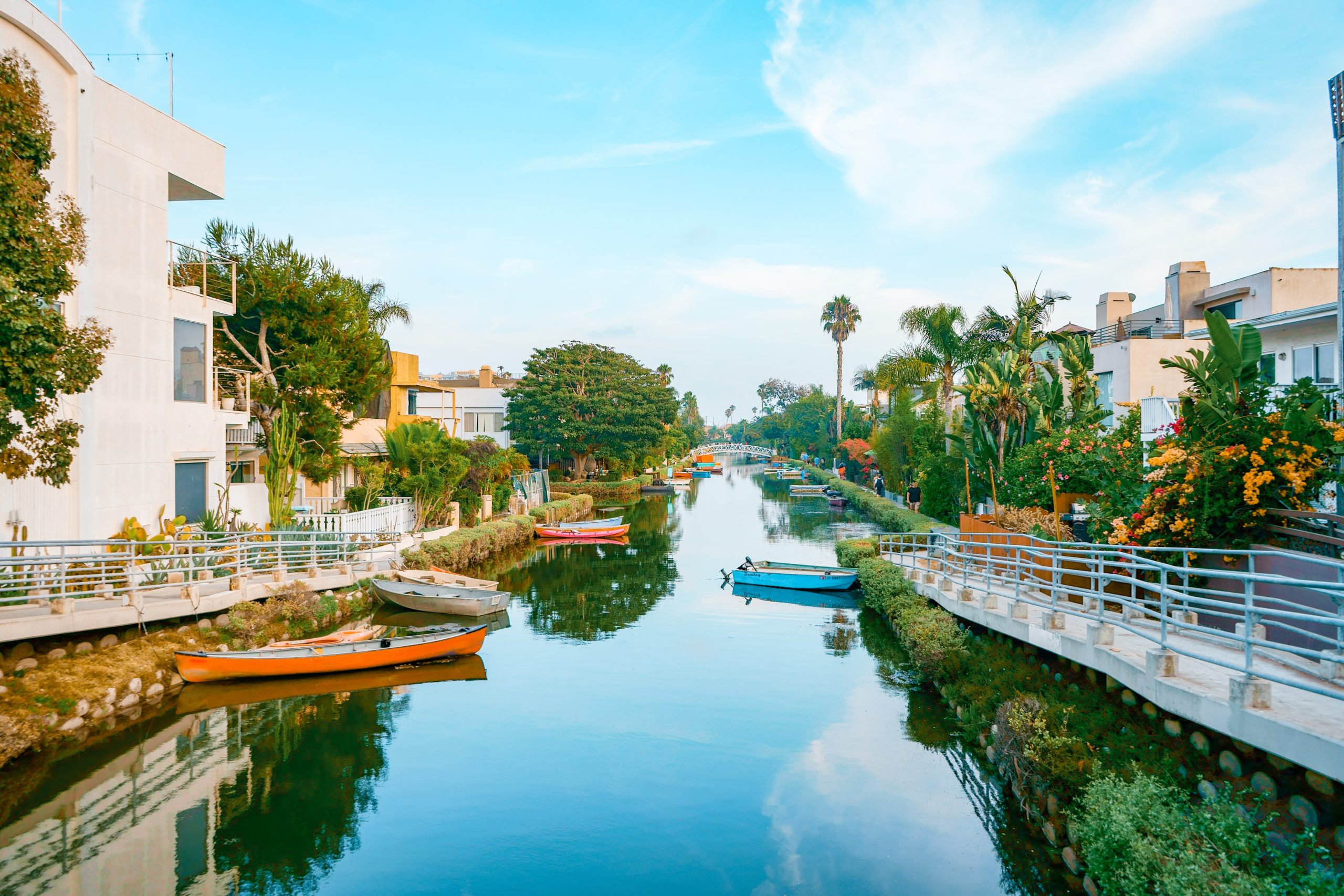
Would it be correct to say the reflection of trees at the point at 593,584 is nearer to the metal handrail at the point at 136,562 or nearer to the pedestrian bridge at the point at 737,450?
the metal handrail at the point at 136,562

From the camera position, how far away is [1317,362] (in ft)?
68.7

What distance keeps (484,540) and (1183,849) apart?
105 ft

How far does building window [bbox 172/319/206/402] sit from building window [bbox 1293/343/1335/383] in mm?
28814

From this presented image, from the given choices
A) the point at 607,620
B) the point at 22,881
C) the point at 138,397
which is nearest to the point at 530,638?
the point at 607,620

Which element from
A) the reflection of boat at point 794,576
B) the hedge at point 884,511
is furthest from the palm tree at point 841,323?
the reflection of boat at point 794,576

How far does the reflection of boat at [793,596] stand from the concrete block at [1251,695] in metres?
21.4

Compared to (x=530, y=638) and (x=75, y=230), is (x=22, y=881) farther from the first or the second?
(x=530, y=638)

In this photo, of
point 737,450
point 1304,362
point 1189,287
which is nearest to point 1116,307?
point 1189,287

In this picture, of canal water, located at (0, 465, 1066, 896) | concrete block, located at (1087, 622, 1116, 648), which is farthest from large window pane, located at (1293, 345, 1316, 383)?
concrete block, located at (1087, 622, 1116, 648)

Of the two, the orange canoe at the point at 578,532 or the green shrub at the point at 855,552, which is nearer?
the green shrub at the point at 855,552

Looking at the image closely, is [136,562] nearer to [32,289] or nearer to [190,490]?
[190,490]

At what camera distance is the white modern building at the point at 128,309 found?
19.1 m

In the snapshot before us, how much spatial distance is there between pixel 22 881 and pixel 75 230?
32.1 ft

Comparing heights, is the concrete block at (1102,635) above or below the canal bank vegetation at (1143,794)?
above
